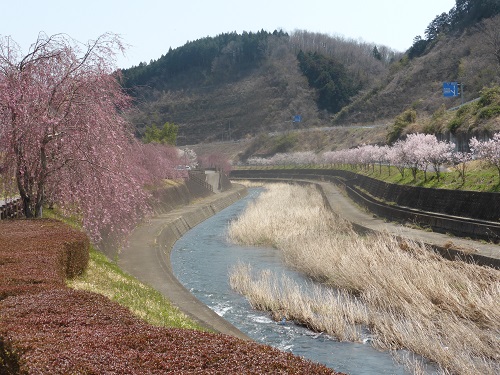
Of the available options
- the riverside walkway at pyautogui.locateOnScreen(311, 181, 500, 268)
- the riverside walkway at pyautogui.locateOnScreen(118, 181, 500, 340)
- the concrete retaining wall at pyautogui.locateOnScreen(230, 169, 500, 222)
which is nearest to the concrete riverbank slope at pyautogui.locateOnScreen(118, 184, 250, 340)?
the riverside walkway at pyautogui.locateOnScreen(118, 181, 500, 340)

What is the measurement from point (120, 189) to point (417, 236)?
14133 millimetres

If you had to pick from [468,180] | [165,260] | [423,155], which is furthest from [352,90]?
[165,260]

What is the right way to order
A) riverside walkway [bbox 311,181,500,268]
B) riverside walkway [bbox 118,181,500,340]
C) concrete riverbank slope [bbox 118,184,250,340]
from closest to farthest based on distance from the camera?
concrete riverbank slope [bbox 118,184,250,340] < riverside walkway [bbox 118,181,500,340] < riverside walkway [bbox 311,181,500,268]

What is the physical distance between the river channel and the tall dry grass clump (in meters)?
0.42

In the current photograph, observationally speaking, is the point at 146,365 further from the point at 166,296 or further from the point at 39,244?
the point at 166,296

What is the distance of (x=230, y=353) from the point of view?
6.89m

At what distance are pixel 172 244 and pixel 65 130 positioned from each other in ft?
63.2

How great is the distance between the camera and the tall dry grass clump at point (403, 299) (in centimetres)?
1404

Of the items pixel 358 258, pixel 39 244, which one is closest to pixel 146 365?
pixel 39 244

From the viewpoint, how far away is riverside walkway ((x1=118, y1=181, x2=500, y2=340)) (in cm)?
1728

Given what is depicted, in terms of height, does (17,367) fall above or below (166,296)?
above

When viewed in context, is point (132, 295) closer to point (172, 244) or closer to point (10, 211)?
point (10, 211)

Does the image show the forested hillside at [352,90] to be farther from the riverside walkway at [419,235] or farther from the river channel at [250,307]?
the river channel at [250,307]

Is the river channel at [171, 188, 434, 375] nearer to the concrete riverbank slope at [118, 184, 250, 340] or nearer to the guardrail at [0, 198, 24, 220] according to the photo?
the concrete riverbank slope at [118, 184, 250, 340]
